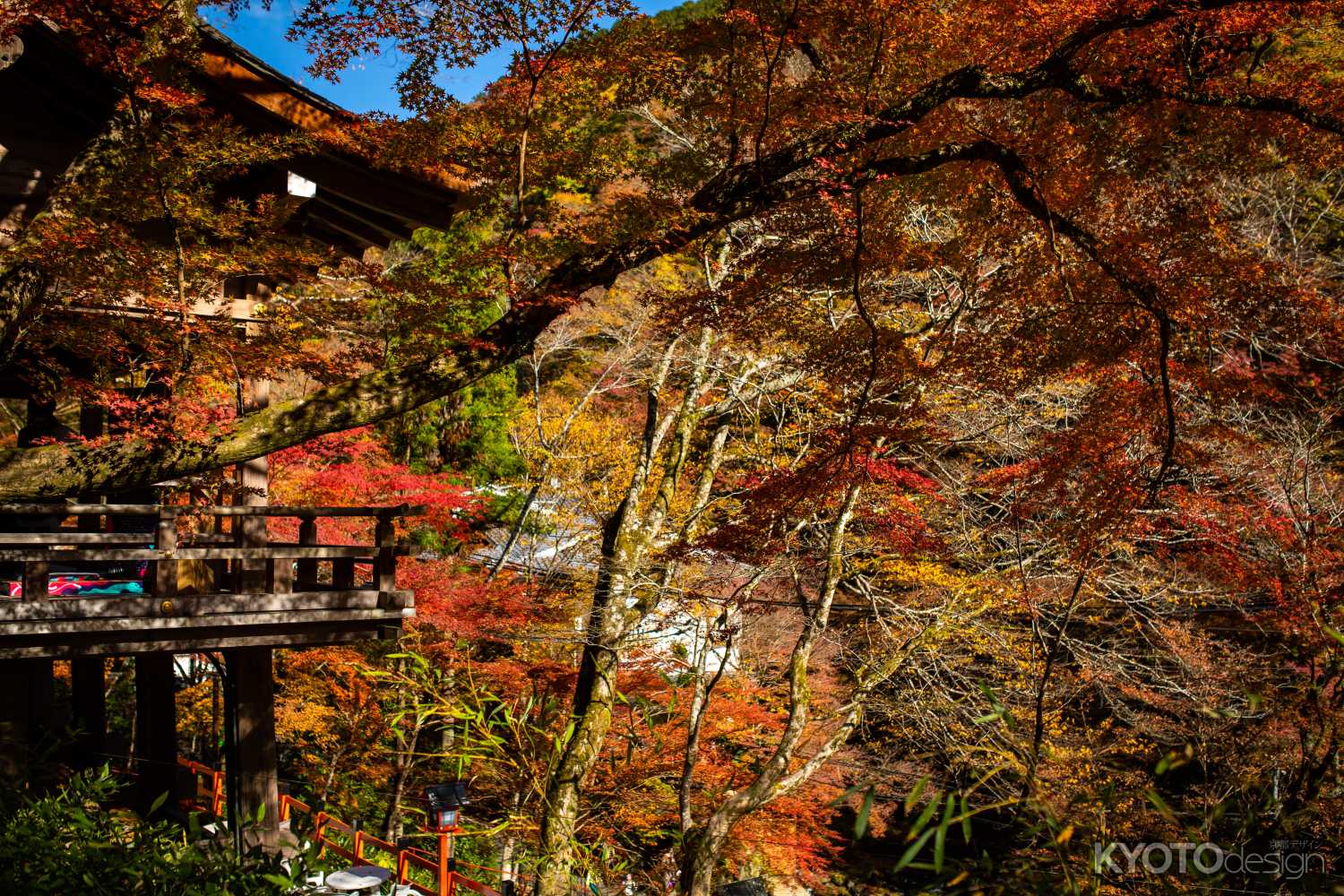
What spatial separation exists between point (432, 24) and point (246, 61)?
1343 mm

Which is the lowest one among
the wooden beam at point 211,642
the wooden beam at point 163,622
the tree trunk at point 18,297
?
the wooden beam at point 211,642

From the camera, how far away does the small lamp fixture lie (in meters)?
7.89

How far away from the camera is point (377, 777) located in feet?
41.8

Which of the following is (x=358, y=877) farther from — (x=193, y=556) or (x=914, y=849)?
(x=914, y=849)

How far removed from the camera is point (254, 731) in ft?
20.9

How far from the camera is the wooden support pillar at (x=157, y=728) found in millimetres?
6590

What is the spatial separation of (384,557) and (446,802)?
3189mm

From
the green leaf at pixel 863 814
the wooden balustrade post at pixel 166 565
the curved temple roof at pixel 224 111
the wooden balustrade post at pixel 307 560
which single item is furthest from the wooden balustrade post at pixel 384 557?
the green leaf at pixel 863 814

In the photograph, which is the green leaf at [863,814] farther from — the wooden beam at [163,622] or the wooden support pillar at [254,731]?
the wooden support pillar at [254,731]

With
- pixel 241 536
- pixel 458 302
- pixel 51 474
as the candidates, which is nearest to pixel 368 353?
pixel 458 302

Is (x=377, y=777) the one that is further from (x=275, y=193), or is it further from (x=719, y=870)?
(x=275, y=193)

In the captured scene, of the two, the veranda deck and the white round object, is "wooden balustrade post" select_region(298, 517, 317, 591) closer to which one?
the veranda deck

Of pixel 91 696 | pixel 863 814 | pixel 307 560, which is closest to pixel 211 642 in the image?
pixel 307 560

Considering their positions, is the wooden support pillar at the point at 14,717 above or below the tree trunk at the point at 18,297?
below
